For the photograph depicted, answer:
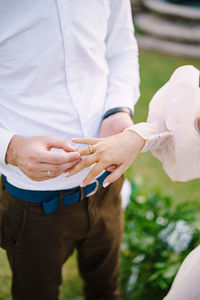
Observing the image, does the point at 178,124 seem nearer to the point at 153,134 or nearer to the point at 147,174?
the point at 153,134

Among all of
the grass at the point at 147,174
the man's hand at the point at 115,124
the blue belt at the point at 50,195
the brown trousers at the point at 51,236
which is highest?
the man's hand at the point at 115,124

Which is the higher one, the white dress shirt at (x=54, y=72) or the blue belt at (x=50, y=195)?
the white dress shirt at (x=54, y=72)

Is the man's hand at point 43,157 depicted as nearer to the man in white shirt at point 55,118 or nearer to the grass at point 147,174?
the man in white shirt at point 55,118

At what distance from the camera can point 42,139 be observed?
1004 mm

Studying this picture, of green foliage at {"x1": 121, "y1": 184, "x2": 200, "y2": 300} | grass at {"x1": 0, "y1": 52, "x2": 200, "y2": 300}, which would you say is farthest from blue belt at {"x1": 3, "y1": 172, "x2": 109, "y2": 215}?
grass at {"x1": 0, "y1": 52, "x2": 200, "y2": 300}

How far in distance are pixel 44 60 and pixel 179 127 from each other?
1.59 feet

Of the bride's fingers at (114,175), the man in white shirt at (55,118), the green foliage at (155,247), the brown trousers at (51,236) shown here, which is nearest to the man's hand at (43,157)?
the man in white shirt at (55,118)

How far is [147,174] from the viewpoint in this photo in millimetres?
3059

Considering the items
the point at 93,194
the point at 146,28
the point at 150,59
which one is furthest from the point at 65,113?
the point at 146,28

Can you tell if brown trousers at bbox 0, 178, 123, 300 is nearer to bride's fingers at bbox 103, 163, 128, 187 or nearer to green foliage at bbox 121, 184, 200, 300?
bride's fingers at bbox 103, 163, 128, 187

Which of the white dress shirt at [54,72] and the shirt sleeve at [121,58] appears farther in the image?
the shirt sleeve at [121,58]

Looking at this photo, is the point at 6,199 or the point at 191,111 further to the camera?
the point at 6,199

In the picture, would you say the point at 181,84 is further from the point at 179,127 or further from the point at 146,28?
the point at 146,28

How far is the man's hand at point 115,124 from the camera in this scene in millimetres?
1188
